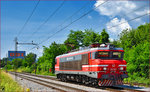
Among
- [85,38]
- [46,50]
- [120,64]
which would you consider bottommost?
[120,64]

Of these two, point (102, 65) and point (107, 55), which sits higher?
point (107, 55)

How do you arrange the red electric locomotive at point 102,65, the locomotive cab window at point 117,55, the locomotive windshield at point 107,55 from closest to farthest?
the red electric locomotive at point 102,65
the locomotive windshield at point 107,55
the locomotive cab window at point 117,55

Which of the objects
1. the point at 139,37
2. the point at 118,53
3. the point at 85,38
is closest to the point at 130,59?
the point at 118,53

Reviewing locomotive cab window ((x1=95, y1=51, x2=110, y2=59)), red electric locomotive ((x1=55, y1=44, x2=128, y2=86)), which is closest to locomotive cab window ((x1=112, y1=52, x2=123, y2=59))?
red electric locomotive ((x1=55, y1=44, x2=128, y2=86))

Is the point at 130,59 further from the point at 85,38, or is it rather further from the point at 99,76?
the point at 85,38

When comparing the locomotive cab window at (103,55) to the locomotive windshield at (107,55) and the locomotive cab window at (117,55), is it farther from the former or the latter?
the locomotive cab window at (117,55)

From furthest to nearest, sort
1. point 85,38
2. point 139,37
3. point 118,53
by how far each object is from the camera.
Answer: point 85,38 < point 139,37 < point 118,53

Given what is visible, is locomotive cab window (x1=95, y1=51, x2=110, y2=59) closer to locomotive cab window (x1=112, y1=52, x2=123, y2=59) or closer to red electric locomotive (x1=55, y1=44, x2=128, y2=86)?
red electric locomotive (x1=55, y1=44, x2=128, y2=86)

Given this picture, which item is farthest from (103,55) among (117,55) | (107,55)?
(117,55)

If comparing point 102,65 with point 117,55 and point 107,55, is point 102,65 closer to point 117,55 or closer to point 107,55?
point 107,55

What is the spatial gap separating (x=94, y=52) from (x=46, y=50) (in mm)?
30121

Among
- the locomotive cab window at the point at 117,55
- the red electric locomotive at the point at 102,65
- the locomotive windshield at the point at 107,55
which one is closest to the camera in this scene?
the red electric locomotive at the point at 102,65

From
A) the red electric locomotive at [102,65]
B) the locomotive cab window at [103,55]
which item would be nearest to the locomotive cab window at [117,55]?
the red electric locomotive at [102,65]

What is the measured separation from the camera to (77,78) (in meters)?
21.2
